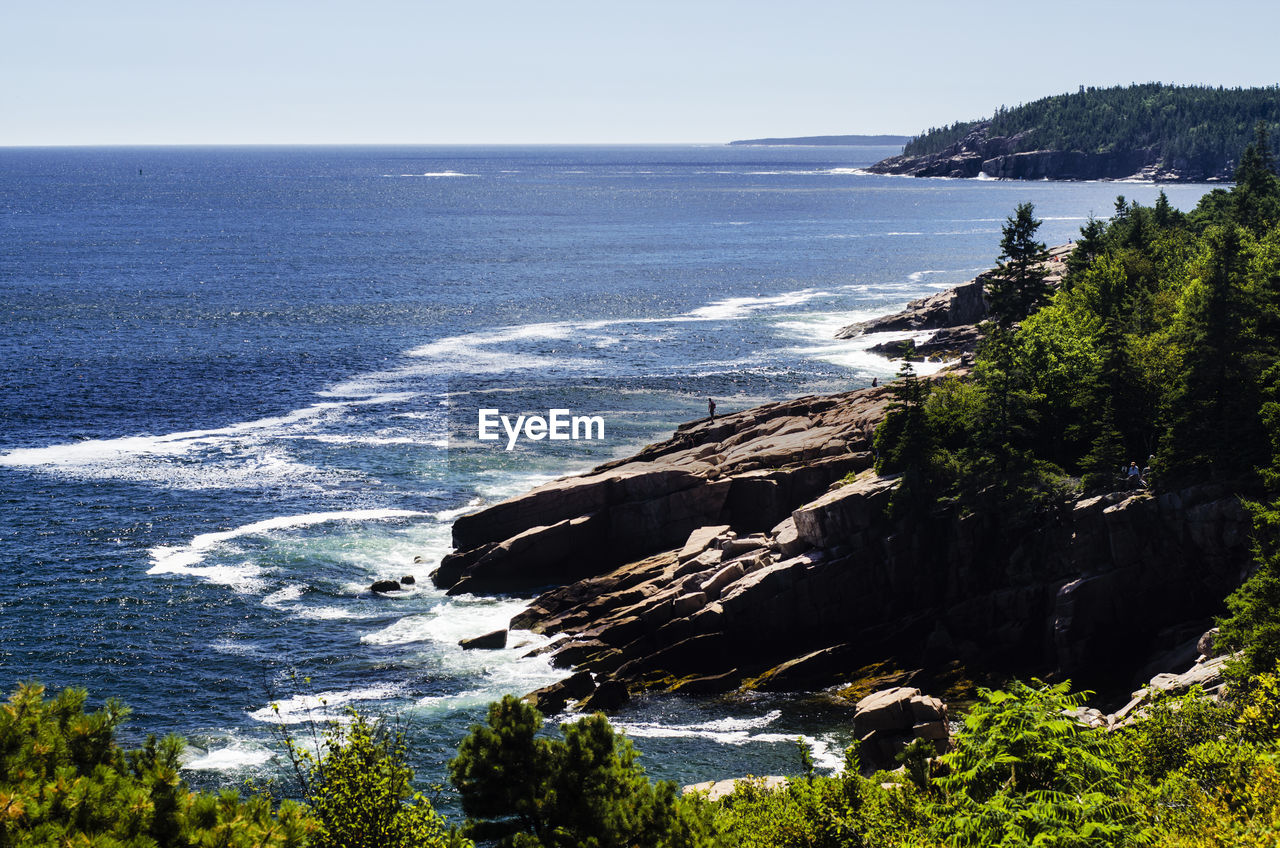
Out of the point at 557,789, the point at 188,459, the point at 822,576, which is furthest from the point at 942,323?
the point at 557,789

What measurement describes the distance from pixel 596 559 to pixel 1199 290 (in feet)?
119

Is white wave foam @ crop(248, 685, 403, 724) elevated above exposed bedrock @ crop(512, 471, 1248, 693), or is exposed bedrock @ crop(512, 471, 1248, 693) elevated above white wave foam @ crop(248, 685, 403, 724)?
exposed bedrock @ crop(512, 471, 1248, 693)

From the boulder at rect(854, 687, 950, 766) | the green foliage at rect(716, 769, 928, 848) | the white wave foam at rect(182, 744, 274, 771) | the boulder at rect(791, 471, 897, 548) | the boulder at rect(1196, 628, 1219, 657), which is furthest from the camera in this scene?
the boulder at rect(791, 471, 897, 548)

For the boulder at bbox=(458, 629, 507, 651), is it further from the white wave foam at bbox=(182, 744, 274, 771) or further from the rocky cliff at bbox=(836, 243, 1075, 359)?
the rocky cliff at bbox=(836, 243, 1075, 359)

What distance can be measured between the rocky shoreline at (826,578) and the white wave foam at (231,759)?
12.0m

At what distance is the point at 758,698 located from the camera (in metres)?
51.3

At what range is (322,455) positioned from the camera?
276ft

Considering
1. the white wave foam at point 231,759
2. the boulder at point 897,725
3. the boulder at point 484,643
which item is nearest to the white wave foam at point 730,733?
the boulder at point 897,725

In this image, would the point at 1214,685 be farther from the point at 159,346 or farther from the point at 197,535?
the point at 159,346

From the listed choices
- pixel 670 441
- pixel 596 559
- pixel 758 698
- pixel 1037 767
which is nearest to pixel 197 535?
pixel 596 559

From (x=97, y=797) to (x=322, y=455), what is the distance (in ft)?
224

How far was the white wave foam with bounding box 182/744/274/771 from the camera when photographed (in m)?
44.1

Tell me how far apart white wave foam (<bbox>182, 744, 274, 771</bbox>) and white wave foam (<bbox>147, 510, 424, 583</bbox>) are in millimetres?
18546

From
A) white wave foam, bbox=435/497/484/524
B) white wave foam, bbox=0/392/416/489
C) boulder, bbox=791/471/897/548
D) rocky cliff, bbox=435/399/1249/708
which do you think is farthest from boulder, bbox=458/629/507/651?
white wave foam, bbox=0/392/416/489
